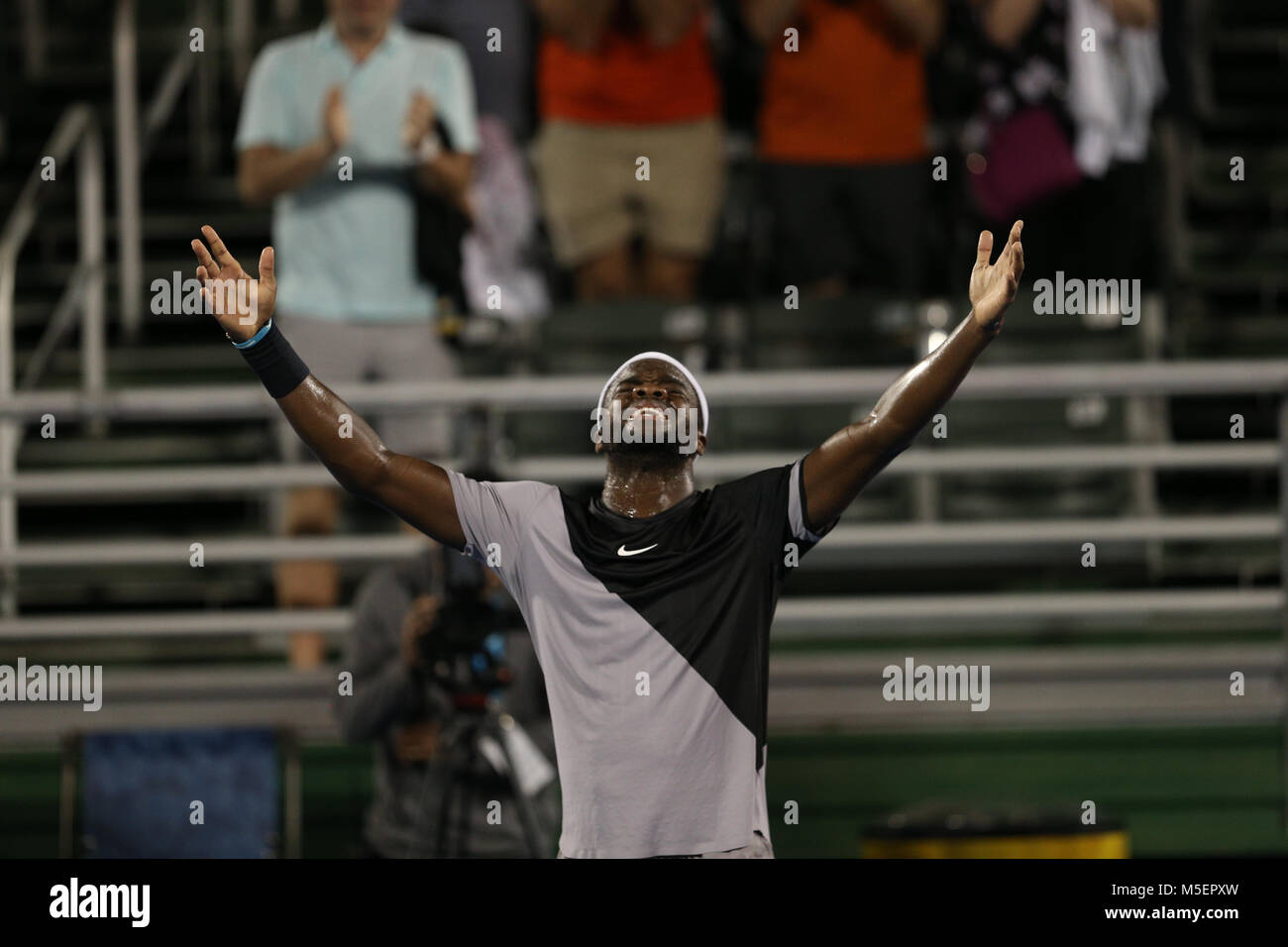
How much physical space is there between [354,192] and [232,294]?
3009 mm

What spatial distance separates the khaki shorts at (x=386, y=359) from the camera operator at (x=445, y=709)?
0.69 m

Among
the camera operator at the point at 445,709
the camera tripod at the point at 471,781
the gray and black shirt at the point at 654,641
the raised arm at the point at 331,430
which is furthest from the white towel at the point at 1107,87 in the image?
the raised arm at the point at 331,430

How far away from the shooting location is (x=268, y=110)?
6.84m

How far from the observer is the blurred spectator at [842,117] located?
7.43 metres

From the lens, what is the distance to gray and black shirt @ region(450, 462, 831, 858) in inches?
150

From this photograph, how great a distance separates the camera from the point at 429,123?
6.63 m

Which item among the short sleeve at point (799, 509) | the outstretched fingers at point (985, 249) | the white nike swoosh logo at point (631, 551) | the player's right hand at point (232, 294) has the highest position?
the outstretched fingers at point (985, 249)

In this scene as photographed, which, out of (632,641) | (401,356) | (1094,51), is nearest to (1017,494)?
(1094,51)

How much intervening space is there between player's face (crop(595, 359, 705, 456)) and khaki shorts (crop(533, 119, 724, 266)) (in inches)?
138

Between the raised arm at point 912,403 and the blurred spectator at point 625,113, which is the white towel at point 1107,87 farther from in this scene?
the raised arm at point 912,403

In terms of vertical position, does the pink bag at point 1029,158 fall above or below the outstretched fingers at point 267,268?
above

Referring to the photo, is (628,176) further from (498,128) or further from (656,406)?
(656,406)

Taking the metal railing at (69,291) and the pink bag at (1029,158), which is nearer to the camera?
the metal railing at (69,291)
